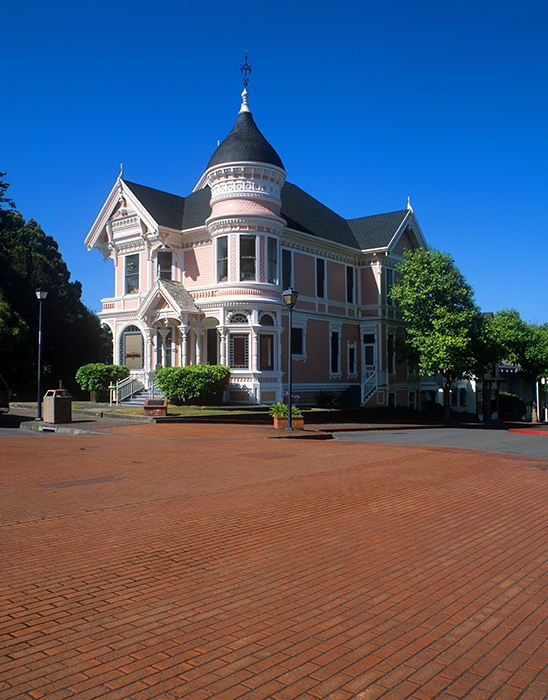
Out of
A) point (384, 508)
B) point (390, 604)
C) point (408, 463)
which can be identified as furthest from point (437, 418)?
point (390, 604)

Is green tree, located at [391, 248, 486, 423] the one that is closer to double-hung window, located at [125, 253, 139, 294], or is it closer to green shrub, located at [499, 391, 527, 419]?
double-hung window, located at [125, 253, 139, 294]

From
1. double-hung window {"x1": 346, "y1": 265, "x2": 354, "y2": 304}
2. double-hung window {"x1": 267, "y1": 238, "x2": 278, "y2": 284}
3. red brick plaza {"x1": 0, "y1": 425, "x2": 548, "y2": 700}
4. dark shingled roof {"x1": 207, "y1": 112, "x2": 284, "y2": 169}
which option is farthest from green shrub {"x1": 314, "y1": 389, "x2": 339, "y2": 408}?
red brick plaza {"x1": 0, "y1": 425, "x2": 548, "y2": 700}

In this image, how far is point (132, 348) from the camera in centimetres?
3083

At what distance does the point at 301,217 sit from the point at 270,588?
29.0 meters

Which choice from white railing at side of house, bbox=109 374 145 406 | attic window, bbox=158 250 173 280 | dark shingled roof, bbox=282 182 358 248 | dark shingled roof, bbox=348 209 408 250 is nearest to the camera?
white railing at side of house, bbox=109 374 145 406

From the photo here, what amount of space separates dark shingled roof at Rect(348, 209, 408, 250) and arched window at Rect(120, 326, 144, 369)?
574 inches

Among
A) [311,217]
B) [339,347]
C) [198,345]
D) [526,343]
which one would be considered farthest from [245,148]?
[526,343]

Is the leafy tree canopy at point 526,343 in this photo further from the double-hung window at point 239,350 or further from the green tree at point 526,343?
the double-hung window at point 239,350

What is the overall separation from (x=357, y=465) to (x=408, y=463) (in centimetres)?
128

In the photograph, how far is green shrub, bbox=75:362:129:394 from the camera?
92.1ft

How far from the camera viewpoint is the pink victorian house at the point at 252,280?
26.9m

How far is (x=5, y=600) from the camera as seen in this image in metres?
4.40

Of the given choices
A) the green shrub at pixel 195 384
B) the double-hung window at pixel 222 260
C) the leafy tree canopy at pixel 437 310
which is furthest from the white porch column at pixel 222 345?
the leafy tree canopy at pixel 437 310

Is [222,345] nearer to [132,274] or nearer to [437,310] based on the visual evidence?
[132,274]
